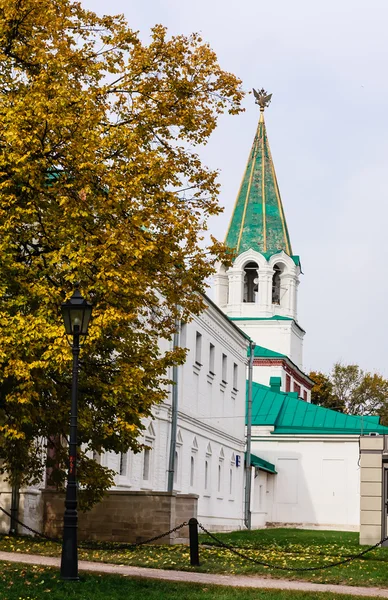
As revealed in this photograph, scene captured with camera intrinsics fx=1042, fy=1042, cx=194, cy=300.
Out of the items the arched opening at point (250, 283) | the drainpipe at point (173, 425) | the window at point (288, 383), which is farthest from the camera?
the arched opening at point (250, 283)

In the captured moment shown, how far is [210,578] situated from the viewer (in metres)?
15.6

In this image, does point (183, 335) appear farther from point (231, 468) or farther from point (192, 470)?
point (231, 468)

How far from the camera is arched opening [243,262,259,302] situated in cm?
6719

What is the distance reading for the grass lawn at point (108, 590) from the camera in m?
13.0

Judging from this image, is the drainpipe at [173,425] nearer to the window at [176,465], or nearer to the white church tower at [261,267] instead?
the window at [176,465]

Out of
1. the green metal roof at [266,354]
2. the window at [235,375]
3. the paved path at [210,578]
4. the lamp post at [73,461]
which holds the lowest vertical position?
the paved path at [210,578]

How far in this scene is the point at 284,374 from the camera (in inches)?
2571

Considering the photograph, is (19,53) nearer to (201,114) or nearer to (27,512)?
(201,114)

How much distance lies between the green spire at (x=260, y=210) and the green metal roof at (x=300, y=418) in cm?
1084

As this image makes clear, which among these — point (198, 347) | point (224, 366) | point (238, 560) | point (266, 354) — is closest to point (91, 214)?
point (238, 560)

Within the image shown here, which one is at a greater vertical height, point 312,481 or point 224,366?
point 224,366

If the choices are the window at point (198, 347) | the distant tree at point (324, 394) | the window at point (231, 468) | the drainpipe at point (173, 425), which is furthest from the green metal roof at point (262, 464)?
the distant tree at point (324, 394)

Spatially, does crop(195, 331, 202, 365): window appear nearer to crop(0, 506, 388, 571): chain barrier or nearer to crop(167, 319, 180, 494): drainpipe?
crop(167, 319, 180, 494): drainpipe

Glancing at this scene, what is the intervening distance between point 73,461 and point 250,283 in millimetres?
54255
